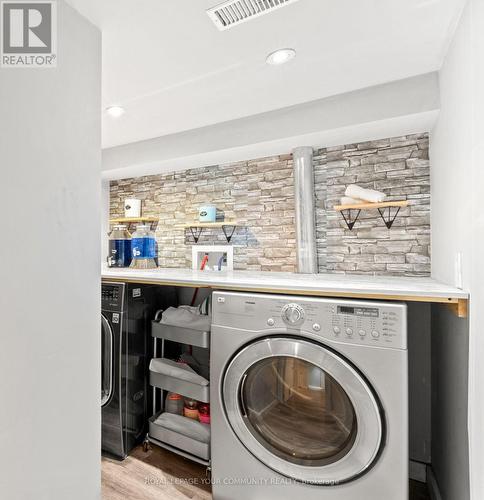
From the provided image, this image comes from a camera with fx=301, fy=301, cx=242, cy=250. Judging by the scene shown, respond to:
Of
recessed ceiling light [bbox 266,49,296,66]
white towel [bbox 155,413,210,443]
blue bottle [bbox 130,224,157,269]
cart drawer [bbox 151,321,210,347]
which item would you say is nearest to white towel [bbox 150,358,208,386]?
cart drawer [bbox 151,321,210,347]

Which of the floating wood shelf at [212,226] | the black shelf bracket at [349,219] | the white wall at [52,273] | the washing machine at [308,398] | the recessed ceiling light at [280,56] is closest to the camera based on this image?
the white wall at [52,273]

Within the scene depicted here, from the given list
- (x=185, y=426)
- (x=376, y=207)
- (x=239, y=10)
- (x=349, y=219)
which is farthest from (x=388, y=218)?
(x=185, y=426)

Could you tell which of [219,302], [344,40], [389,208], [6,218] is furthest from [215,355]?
[344,40]

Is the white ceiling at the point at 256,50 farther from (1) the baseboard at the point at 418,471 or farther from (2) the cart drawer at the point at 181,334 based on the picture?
(1) the baseboard at the point at 418,471

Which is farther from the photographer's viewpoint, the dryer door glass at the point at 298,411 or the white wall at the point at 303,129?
the white wall at the point at 303,129

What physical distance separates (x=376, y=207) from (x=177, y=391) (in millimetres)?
1655

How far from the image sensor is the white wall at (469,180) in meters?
0.93

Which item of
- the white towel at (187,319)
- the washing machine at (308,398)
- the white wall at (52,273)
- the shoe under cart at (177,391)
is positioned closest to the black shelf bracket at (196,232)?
the white towel at (187,319)

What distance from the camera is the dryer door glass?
1346 millimetres

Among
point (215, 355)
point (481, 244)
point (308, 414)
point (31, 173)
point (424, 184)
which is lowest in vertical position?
point (308, 414)

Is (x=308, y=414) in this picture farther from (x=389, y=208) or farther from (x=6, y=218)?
(x=6, y=218)

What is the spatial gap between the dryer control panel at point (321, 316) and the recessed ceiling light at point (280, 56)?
1.10 m

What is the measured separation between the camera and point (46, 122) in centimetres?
98

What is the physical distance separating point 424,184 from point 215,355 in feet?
5.18
